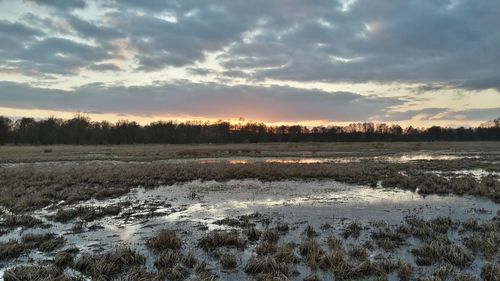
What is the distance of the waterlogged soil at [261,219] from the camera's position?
9.98 meters

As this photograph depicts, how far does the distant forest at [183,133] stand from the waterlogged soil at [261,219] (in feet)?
300

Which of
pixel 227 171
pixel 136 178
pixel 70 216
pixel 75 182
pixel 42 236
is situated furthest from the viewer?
pixel 227 171

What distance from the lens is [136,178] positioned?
93.4 ft

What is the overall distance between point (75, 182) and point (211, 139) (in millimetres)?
109586

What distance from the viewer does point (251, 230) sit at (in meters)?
12.6

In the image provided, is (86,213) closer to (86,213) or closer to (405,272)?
(86,213)

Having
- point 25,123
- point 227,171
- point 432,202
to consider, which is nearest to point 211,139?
point 25,123

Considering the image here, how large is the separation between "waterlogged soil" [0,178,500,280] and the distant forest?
91435 millimetres

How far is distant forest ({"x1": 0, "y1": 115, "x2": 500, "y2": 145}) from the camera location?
336 ft

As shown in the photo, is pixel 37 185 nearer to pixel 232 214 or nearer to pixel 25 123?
pixel 232 214

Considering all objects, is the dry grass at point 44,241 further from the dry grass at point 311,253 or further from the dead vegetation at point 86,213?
the dry grass at point 311,253

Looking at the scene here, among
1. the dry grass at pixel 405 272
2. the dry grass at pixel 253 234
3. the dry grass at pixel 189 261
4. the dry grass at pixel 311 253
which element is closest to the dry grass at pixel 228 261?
the dry grass at pixel 189 261

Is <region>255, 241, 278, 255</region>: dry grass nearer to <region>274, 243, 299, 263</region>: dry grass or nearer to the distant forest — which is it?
<region>274, 243, 299, 263</region>: dry grass

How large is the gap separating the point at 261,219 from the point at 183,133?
116984 mm
